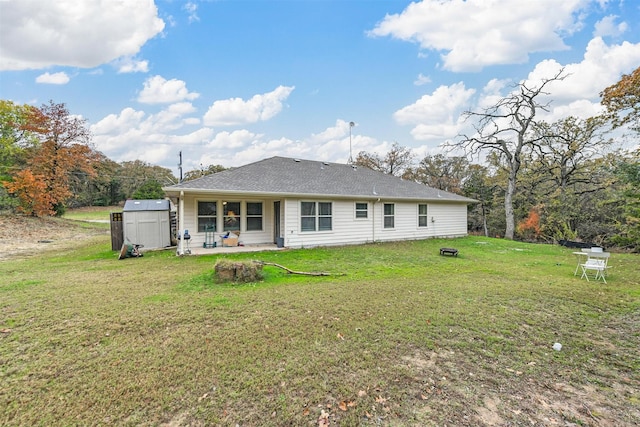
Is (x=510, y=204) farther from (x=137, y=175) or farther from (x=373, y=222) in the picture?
(x=137, y=175)

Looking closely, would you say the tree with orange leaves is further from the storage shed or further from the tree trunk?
the tree trunk

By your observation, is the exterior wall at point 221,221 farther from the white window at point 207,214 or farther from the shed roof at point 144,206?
the shed roof at point 144,206

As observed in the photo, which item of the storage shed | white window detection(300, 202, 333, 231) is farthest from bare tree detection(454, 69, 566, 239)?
the storage shed

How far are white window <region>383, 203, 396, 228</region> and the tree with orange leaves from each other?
73.9 feet

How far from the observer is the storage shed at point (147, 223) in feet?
34.4

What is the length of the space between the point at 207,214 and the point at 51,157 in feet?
60.1

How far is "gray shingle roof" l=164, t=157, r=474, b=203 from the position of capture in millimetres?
9875

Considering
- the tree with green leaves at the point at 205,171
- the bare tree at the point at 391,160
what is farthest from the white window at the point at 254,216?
the tree with green leaves at the point at 205,171

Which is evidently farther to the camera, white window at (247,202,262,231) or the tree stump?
white window at (247,202,262,231)

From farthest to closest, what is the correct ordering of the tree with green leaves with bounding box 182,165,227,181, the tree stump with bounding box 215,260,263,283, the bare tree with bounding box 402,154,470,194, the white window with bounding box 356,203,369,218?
1. the tree with green leaves with bounding box 182,165,227,181
2. the bare tree with bounding box 402,154,470,194
3. the white window with bounding box 356,203,369,218
4. the tree stump with bounding box 215,260,263,283

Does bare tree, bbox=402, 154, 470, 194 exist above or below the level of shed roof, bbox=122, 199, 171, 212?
above

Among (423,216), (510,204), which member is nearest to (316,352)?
(423,216)

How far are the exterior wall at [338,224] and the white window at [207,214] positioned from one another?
133 mm

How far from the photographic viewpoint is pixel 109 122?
21469mm
